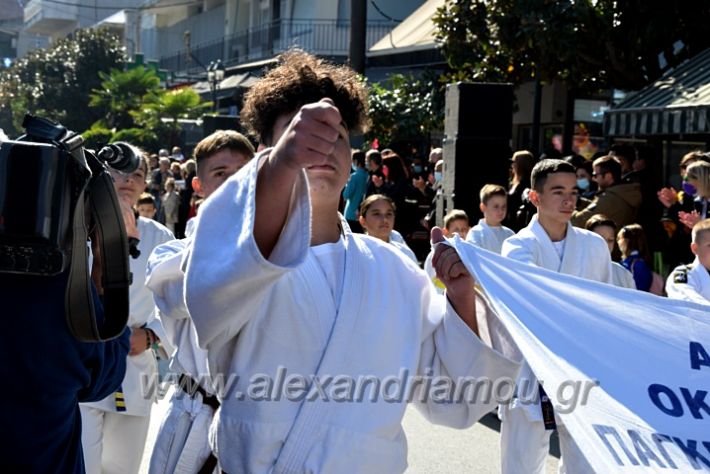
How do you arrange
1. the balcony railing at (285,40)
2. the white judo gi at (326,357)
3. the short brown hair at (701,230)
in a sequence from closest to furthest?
the white judo gi at (326,357) → the short brown hair at (701,230) → the balcony railing at (285,40)

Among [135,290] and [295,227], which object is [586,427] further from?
[135,290]

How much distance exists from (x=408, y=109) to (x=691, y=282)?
35.7 feet

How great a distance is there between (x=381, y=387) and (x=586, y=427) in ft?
2.31

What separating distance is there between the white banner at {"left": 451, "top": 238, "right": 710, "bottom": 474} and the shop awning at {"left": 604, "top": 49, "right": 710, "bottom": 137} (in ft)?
24.0

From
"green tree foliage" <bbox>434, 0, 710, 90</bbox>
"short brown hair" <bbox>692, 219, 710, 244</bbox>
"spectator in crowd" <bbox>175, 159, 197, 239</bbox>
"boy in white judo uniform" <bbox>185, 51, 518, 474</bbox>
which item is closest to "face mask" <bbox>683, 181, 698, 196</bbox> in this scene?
"short brown hair" <bbox>692, 219, 710, 244</bbox>

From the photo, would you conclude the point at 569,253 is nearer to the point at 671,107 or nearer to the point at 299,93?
the point at 299,93

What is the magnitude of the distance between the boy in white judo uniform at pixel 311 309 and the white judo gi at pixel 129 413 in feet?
6.36

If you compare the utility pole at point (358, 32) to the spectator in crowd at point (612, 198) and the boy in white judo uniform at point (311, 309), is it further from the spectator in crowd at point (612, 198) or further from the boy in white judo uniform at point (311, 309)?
the boy in white judo uniform at point (311, 309)

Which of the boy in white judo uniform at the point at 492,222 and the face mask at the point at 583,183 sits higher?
the face mask at the point at 583,183

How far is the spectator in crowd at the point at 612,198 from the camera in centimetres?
1008

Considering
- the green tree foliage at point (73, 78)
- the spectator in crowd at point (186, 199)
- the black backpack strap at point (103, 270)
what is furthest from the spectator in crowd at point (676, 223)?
the green tree foliage at point (73, 78)

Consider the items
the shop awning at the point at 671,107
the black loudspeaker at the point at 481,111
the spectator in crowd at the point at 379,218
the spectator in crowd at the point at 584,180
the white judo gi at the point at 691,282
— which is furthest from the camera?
the spectator in crowd at the point at 584,180

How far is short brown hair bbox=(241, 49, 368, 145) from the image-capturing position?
3.06 metres

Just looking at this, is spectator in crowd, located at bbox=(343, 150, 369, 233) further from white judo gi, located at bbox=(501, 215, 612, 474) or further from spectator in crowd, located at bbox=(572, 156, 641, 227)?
white judo gi, located at bbox=(501, 215, 612, 474)
